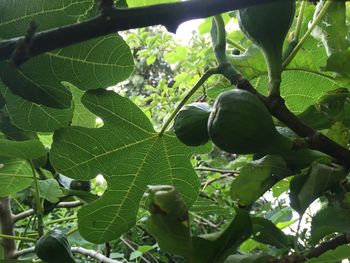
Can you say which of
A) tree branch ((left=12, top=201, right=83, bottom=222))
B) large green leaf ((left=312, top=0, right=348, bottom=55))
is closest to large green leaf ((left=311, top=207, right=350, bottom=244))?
large green leaf ((left=312, top=0, right=348, bottom=55))

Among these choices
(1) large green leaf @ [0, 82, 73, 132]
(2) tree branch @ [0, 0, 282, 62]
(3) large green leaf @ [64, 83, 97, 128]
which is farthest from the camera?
(3) large green leaf @ [64, 83, 97, 128]

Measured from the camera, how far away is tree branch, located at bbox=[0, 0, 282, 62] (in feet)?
1.57

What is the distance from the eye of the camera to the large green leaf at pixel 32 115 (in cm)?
104

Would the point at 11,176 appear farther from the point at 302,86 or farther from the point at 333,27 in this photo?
the point at 333,27

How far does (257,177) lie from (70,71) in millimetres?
423

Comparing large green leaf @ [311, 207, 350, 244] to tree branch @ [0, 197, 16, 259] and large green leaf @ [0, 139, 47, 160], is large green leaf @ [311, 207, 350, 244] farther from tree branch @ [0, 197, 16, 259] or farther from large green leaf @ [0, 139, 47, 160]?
tree branch @ [0, 197, 16, 259]

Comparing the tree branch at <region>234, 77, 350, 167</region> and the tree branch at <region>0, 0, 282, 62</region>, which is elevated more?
the tree branch at <region>0, 0, 282, 62</region>

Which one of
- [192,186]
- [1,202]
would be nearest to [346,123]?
[192,186]

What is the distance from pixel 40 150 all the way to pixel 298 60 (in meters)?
0.60

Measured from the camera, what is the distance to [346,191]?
803mm

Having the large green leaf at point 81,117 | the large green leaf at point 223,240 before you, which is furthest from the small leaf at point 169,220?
the large green leaf at point 81,117

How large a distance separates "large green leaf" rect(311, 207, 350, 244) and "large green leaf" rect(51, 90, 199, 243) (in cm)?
32

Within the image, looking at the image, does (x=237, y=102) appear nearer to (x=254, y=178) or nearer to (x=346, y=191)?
(x=254, y=178)

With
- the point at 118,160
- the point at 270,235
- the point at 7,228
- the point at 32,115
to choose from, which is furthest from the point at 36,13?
the point at 7,228
